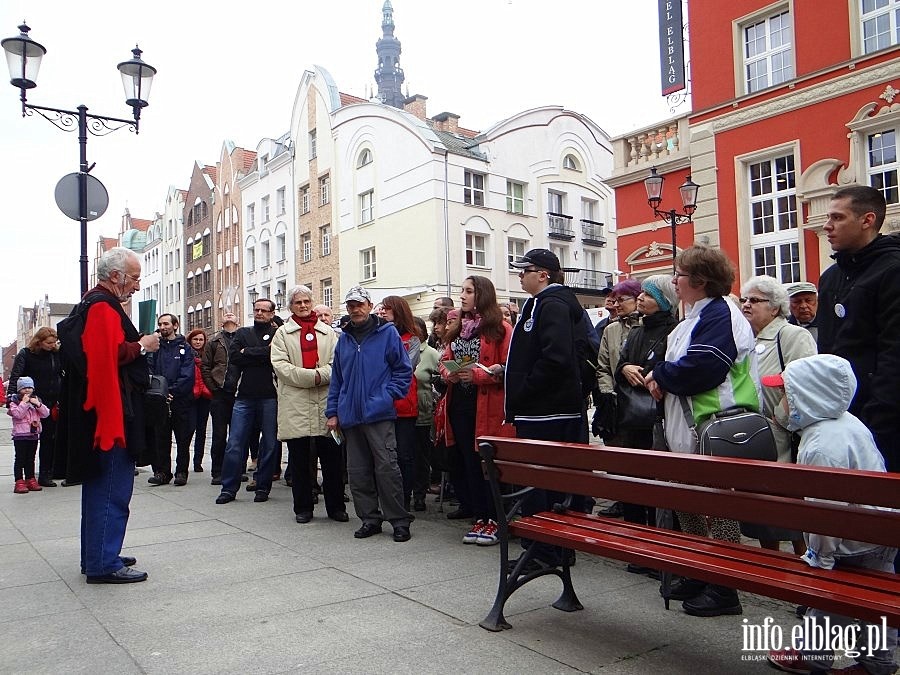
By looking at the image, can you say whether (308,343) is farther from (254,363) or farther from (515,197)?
(515,197)

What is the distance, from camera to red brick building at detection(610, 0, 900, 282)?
51.7 ft

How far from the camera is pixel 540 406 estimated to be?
480 centimetres

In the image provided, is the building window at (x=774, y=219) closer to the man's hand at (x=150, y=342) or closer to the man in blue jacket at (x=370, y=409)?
the man in blue jacket at (x=370, y=409)

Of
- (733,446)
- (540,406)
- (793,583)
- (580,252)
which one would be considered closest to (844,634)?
(793,583)

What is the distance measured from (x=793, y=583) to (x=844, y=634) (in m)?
0.48

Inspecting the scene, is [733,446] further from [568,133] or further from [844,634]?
[568,133]

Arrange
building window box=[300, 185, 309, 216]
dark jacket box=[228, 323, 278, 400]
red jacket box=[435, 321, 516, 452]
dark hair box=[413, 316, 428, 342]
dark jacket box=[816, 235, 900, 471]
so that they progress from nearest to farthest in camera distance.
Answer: dark jacket box=[816, 235, 900, 471]
red jacket box=[435, 321, 516, 452]
dark hair box=[413, 316, 428, 342]
dark jacket box=[228, 323, 278, 400]
building window box=[300, 185, 309, 216]

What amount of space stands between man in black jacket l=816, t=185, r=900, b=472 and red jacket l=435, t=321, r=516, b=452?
235 centimetres

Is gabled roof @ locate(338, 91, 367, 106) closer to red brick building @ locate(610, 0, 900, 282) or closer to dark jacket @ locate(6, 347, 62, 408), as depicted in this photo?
red brick building @ locate(610, 0, 900, 282)

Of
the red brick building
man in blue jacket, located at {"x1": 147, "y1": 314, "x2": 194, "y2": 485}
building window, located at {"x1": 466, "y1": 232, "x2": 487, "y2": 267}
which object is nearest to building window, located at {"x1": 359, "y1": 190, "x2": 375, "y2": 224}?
building window, located at {"x1": 466, "y1": 232, "x2": 487, "y2": 267}

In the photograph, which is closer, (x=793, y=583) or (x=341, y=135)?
(x=793, y=583)

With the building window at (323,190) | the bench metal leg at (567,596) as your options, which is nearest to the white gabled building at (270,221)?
the building window at (323,190)

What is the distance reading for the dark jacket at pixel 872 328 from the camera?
11.6 ft

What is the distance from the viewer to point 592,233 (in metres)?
37.5
